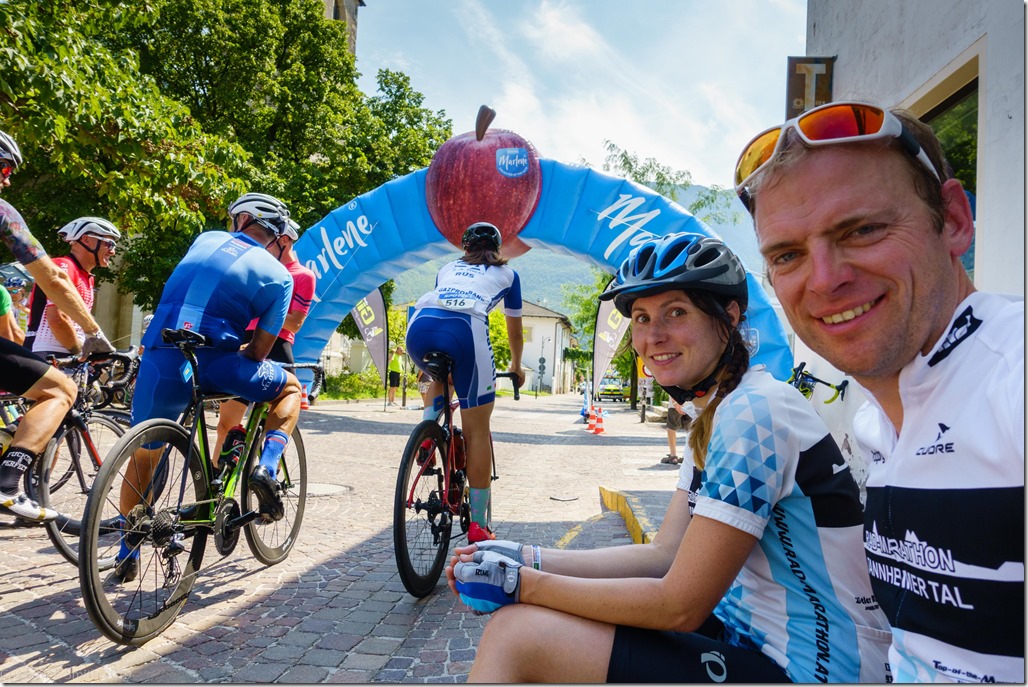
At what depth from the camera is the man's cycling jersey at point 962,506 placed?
94cm

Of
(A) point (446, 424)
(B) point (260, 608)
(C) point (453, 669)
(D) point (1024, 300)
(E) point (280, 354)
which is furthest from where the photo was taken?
(E) point (280, 354)

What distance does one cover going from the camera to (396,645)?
3.13 metres

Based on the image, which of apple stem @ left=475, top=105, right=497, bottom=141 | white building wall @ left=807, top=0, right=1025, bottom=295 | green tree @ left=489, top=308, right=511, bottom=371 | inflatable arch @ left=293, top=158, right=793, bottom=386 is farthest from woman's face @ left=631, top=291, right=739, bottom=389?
green tree @ left=489, top=308, right=511, bottom=371

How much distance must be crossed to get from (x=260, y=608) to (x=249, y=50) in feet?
71.3

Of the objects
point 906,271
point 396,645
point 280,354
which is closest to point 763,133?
point 906,271

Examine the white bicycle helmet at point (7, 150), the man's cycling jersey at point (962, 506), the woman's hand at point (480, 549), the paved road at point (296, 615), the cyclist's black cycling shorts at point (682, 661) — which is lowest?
the paved road at point (296, 615)

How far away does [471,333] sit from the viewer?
4.10 m

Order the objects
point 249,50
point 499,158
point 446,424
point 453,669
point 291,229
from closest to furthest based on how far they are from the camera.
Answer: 1. point 453,669
2. point 446,424
3. point 291,229
4. point 499,158
5. point 249,50

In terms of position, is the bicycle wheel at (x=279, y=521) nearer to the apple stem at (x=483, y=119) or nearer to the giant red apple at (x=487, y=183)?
the giant red apple at (x=487, y=183)

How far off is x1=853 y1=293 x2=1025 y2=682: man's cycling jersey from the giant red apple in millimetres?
9344

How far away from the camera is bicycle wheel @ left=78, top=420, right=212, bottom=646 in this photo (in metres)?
2.72

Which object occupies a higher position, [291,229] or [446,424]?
[291,229]

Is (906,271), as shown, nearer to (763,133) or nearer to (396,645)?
(763,133)

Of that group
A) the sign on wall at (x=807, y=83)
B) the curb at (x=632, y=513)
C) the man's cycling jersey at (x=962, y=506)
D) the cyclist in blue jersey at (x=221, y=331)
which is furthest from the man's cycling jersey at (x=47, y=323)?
the sign on wall at (x=807, y=83)
